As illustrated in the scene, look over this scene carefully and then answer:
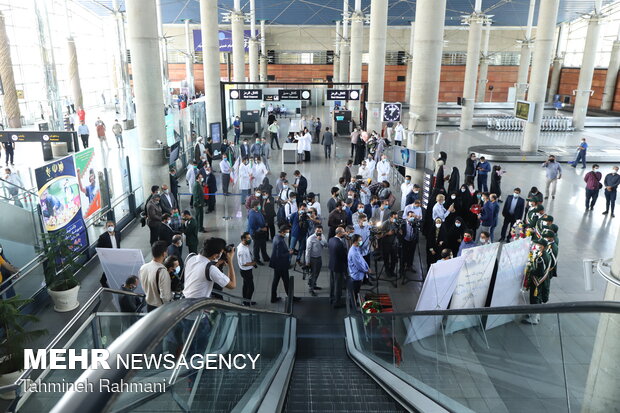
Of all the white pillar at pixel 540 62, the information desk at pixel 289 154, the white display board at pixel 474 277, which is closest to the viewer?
the white display board at pixel 474 277

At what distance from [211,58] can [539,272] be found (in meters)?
21.7

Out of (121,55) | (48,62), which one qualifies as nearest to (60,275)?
(48,62)

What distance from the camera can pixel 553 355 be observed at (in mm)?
3576

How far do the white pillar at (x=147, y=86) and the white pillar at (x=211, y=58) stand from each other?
36.4 feet

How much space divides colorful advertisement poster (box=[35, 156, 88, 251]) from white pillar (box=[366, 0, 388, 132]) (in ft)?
64.9

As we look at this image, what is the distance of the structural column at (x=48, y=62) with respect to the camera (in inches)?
761

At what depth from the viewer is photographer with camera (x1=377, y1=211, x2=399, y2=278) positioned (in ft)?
34.3

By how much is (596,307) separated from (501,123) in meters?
37.2

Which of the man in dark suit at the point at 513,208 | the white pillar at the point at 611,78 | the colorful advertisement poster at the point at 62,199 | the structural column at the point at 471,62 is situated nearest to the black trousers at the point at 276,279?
the colorful advertisement poster at the point at 62,199

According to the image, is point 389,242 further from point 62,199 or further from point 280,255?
point 62,199

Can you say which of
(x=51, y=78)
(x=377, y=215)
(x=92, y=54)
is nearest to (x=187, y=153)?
(x=51, y=78)

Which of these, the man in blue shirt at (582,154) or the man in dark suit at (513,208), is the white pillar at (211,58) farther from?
the man in blue shirt at (582,154)

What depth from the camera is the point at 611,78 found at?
45.2 meters

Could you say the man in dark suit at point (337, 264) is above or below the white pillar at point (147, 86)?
below
